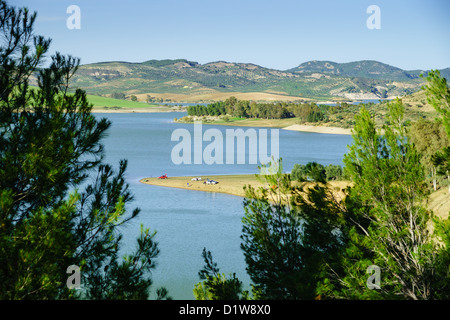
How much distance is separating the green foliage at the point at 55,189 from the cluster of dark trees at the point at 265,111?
369ft

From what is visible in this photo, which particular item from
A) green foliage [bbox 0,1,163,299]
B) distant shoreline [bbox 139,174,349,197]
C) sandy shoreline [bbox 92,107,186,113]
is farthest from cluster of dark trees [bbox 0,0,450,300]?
sandy shoreline [bbox 92,107,186,113]

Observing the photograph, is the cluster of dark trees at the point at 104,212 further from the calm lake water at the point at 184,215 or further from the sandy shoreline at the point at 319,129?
the sandy shoreline at the point at 319,129

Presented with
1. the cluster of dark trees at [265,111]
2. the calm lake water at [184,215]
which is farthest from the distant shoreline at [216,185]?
the cluster of dark trees at [265,111]

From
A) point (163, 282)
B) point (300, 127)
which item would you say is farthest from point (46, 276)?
point (300, 127)

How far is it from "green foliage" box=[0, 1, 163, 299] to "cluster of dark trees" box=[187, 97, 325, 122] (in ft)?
369

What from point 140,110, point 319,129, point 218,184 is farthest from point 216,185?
point 140,110

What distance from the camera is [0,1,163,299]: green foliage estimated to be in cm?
591

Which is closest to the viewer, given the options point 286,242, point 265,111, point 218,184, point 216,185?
point 286,242

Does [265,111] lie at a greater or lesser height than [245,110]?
lesser

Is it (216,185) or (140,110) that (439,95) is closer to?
(216,185)

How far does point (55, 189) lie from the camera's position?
24.3 feet

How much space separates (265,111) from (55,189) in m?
125

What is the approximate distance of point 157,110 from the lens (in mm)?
192250
